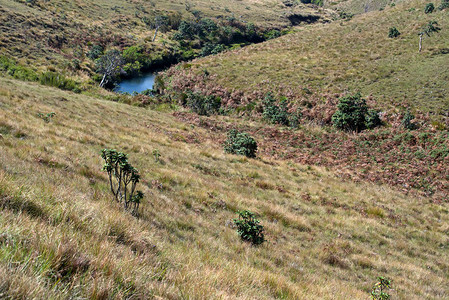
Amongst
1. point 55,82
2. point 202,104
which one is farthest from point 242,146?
point 55,82

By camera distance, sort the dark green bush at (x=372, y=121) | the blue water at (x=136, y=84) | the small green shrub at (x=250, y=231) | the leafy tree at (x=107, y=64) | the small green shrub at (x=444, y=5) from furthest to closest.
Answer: the blue water at (x=136, y=84) < the leafy tree at (x=107, y=64) < the small green shrub at (x=444, y=5) < the dark green bush at (x=372, y=121) < the small green shrub at (x=250, y=231)

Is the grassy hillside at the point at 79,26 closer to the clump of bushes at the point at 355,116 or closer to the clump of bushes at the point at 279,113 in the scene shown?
the clump of bushes at the point at 279,113

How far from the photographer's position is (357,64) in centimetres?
4281

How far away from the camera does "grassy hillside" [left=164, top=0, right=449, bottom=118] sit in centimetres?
3284

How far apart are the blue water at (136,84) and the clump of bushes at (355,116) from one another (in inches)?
1625

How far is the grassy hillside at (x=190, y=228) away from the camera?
2230mm

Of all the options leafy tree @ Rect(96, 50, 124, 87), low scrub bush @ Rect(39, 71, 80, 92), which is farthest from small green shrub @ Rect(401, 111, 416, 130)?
leafy tree @ Rect(96, 50, 124, 87)

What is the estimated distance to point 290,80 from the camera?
41.4 m

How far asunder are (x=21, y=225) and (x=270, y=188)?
40.3ft

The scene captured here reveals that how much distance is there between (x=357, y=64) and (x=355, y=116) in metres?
19.3

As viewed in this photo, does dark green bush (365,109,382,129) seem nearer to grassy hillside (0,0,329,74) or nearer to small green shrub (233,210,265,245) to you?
small green shrub (233,210,265,245)

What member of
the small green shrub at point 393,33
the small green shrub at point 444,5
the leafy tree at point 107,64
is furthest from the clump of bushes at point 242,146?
the small green shrub at point 444,5

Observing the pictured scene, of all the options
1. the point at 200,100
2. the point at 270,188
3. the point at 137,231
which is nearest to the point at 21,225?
the point at 137,231

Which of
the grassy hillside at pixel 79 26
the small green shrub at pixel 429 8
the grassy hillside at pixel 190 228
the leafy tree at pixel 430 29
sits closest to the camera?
the grassy hillside at pixel 190 228
